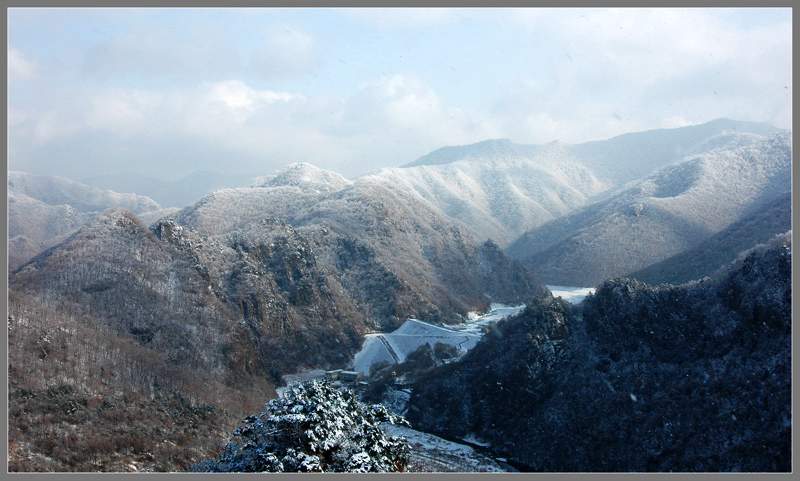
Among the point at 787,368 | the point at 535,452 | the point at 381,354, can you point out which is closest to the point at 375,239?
the point at 381,354

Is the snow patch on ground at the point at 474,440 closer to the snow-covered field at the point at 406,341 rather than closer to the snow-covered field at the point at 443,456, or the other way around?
the snow-covered field at the point at 443,456

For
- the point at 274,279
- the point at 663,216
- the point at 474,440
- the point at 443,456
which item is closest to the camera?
the point at 443,456

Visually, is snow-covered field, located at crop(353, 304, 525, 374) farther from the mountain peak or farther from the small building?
the mountain peak

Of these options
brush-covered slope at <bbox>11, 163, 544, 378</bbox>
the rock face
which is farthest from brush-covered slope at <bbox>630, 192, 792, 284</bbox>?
the rock face

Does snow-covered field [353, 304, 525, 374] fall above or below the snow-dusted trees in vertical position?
below

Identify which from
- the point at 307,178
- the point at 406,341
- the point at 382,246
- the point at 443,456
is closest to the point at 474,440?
the point at 443,456

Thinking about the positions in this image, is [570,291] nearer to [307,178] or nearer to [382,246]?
[382,246]

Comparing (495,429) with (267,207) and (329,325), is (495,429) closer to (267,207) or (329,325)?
(329,325)
